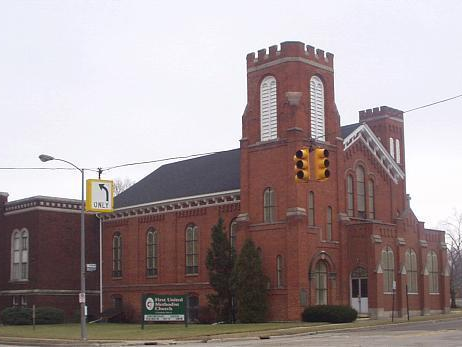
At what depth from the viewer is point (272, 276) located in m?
49.8

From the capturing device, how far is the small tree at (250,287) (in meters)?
48.3

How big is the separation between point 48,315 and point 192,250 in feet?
37.5

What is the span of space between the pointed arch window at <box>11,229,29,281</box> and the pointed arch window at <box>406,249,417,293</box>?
29137 millimetres

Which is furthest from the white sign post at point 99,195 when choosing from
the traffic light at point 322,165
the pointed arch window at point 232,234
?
the pointed arch window at point 232,234

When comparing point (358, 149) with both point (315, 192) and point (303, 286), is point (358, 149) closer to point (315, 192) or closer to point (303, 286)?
point (315, 192)

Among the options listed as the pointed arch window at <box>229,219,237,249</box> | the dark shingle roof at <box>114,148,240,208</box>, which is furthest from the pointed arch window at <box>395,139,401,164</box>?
the pointed arch window at <box>229,219,237,249</box>

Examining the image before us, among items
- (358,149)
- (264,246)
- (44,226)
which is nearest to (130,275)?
(44,226)

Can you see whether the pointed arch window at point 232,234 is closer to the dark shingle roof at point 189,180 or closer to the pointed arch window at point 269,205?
the dark shingle roof at point 189,180

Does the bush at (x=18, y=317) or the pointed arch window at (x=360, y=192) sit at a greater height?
the pointed arch window at (x=360, y=192)

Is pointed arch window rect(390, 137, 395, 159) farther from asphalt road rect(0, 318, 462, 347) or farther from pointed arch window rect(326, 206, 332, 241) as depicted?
asphalt road rect(0, 318, 462, 347)

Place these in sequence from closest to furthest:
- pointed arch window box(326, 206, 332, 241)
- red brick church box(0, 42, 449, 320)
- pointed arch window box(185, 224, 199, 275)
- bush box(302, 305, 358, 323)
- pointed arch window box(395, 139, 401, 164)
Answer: bush box(302, 305, 358, 323), red brick church box(0, 42, 449, 320), pointed arch window box(326, 206, 332, 241), pointed arch window box(185, 224, 199, 275), pointed arch window box(395, 139, 401, 164)

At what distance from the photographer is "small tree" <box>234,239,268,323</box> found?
4834 centimetres

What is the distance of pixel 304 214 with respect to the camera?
48.8 meters

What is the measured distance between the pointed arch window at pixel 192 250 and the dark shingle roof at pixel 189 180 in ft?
8.77
